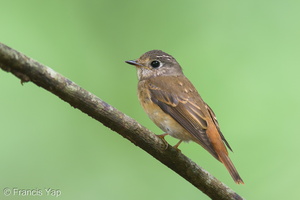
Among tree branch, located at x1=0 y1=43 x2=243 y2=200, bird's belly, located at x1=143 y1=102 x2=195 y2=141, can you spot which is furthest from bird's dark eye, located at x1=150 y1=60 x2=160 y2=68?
tree branch, located at x1=0 y1=43 x2=243 y2=200

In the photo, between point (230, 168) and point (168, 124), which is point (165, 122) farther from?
Answer: point (230, 168)

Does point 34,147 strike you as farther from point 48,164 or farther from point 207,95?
point 207,95

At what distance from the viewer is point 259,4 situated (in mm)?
5227

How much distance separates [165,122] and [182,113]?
6.7 inches

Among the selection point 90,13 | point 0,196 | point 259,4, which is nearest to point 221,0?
point 259,4

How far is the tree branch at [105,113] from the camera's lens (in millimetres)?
2795

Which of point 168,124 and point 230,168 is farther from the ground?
point 168,124

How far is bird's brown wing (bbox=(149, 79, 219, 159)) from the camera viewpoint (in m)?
4.01

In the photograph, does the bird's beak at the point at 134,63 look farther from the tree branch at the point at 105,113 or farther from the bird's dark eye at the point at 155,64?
the tree branch at the point at 105,113

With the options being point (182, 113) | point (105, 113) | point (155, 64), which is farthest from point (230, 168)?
point (155, 64)

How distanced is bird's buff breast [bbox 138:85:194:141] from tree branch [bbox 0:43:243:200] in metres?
0.58

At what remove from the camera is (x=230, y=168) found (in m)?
3.84

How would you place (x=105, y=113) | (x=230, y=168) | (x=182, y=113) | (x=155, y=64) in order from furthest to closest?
(x=155, y=64) < (x=182, y=113) < (x=230, y=168) < (x=105, y=113)

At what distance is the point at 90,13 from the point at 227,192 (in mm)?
2721
